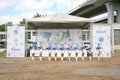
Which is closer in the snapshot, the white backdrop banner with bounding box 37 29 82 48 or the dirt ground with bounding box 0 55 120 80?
the dirt ground with bounding box 0 55 120 80

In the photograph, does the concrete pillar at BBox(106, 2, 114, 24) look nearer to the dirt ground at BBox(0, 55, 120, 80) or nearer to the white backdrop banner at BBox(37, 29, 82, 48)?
the white backdrop banner at BBox(37, 29, 82, 48)

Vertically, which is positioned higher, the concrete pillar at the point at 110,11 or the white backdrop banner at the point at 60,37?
A: the concrete pillar at the point at 110,11

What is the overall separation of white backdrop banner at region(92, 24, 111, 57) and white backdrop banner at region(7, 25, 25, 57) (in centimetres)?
588

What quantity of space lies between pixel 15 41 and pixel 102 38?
7.19m

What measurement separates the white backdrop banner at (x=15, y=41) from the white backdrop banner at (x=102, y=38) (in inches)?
231

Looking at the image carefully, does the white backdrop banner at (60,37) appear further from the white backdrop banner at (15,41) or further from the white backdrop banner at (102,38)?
the white backdrop banner at (15,41)

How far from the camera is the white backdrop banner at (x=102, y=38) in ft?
88.1

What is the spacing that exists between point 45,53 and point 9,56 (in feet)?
11.2

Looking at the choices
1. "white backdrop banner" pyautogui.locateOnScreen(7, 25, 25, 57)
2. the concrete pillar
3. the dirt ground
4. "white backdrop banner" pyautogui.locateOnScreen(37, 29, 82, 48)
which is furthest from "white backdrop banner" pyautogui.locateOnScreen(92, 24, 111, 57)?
the concrete pillar

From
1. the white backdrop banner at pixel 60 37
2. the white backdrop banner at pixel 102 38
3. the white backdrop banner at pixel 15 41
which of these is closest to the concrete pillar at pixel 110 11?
the white backdrop banner at pixel 60 37

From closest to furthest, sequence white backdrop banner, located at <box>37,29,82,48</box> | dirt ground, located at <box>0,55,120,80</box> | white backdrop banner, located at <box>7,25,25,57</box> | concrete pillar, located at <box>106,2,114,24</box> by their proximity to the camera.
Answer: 1. dirt ground, located at <box>0,55,120,80</box>
2. white backdrop banner, located at <box>7,25,25,57</box>
3. white backdrop banner, located at <box>37,29,82,48</box>
4. concrete pillar, located at <box>106,2,114,24</box>

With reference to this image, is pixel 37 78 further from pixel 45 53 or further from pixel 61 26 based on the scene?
pixel 61 26

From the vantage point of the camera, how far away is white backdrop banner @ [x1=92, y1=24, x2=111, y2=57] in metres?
26.8

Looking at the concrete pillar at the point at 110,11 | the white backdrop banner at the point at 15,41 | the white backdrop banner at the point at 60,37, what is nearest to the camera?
the white backdrop banner at the point at 15,41
